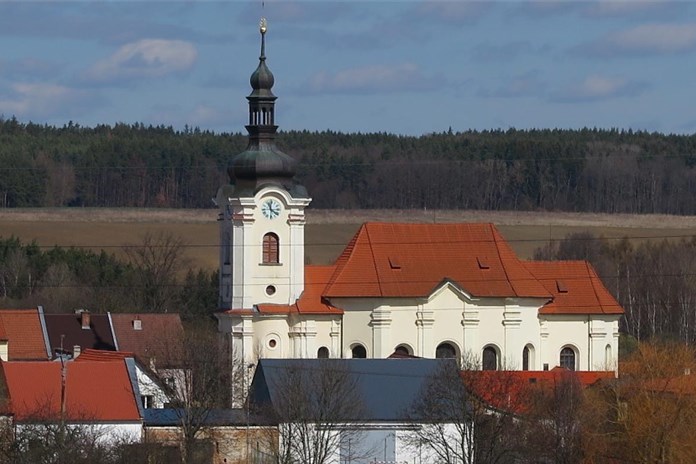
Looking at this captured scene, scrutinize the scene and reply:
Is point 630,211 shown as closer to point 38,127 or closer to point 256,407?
point 38,127

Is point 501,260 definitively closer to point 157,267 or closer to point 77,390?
point 77,390

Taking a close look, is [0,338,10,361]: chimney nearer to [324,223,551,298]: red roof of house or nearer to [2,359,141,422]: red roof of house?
[324,223,551,298]: red roof of house

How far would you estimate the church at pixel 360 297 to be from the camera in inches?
3022

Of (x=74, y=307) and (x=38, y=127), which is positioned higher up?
(x=38, y=127)

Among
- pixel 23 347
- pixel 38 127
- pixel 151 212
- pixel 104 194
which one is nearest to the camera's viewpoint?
pixel 23 347

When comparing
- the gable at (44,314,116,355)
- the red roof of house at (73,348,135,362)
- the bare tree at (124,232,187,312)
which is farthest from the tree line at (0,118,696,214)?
the red roof of house at (73,348,135,362)

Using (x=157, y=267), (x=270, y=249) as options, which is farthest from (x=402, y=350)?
(x=157, y=267)

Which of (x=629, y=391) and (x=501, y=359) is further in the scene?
(x=501, y=359)

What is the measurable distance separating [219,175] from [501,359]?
77.9m

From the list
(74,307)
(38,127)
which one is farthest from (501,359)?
(38,127)

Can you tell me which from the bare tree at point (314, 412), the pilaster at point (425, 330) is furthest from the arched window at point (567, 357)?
the bare tree at point (314, 412)

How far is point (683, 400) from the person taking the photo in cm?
5788

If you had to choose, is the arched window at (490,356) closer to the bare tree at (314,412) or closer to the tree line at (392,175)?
the bare tree at (314,412)

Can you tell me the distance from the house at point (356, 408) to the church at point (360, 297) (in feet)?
39.0
